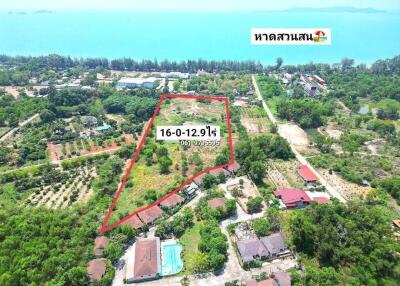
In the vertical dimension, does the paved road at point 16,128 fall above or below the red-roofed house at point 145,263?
above

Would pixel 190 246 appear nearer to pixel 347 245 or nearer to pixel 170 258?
pixel 170 258

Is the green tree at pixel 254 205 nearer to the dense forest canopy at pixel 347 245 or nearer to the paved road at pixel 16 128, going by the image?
the dense forest canopy at pixel 347 245

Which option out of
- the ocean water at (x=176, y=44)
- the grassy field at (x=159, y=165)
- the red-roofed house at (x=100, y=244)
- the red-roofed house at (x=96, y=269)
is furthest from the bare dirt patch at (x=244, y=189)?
the ocean water at (x=176, y=44)

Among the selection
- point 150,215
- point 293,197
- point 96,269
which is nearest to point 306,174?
point 293,197

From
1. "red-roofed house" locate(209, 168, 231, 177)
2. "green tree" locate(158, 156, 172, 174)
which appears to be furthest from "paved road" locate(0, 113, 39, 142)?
"red-roofed house" locate(209, 168, 231, 177)

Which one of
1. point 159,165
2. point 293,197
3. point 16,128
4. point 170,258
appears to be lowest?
point 170,258

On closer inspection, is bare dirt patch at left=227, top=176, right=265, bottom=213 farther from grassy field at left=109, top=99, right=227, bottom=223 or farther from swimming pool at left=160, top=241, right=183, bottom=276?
swimming pool at left=160, top=241, right=183, bottom=276
